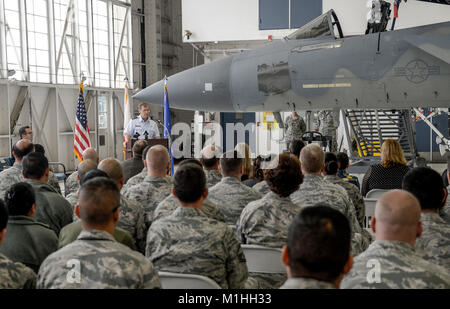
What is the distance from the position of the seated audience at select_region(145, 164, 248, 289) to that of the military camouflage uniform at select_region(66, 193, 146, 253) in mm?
954

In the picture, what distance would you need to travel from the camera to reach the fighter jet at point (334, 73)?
7.52 metres

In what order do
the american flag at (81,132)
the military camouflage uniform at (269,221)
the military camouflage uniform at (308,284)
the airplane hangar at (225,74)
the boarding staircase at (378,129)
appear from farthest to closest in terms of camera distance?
the american flag at (81,132) → the boarding staircase at (378,129) → the airplane hangar at (225,74) → the military camouflage uniform at (269,221) → the military camouflage uniform at (308,284)

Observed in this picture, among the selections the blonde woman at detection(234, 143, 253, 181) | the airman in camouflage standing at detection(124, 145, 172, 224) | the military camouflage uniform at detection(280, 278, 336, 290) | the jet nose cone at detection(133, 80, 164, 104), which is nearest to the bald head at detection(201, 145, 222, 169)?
the blonde woman at detection(234, 143, 253, 181)

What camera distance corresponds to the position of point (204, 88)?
28.5ft

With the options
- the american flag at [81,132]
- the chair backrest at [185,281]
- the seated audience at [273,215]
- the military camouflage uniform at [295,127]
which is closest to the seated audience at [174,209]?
the seated audience at [273,215]

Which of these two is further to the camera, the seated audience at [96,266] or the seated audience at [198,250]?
the seated audience at [198,250]

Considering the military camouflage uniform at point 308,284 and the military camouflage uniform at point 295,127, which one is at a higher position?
the military camouflage uniform at point 295,127

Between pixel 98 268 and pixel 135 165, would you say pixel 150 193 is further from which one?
pixel 98 268

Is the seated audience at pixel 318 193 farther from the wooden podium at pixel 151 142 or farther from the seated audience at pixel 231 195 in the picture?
the wooden podium at pixel 151 142

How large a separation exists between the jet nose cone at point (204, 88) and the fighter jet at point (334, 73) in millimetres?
19

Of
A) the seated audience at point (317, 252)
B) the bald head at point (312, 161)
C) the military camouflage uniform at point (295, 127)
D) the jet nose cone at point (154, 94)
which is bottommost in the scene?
the seated audience at point (317, 252)

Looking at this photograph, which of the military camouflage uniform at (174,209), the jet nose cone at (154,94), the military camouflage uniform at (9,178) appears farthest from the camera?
the jet nose cone at (154,94)

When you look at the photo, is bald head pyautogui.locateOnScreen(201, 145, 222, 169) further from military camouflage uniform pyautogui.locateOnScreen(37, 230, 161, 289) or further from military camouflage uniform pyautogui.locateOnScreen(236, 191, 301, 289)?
military camouflage uniform pyautogui.locateOnScreen(37, 230, 161, 289)
